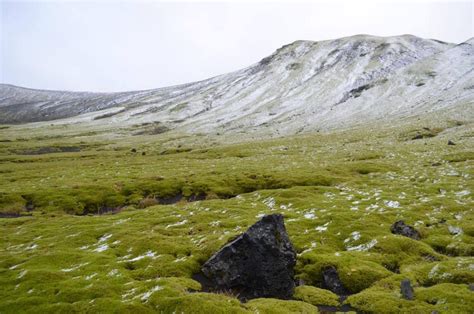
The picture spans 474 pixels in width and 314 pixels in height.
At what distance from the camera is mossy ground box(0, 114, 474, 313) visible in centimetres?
1895

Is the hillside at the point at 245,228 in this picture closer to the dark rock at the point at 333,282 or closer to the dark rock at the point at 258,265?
the dark rock at the point at 333,282

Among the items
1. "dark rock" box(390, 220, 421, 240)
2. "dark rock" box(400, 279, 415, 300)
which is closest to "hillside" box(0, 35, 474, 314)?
"dark rock" box(400, 279, 415, 300)

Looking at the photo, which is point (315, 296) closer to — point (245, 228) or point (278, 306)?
point (278, 306)

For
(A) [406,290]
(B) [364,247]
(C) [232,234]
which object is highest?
(C) [232,234]

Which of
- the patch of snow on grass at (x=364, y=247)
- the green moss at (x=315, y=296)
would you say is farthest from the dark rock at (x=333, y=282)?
the patch of snow on grass at (x=364, y=247)

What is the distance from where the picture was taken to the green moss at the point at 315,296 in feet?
64.1

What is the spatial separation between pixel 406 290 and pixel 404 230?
29.7 feet

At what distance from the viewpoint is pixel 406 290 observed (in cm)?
1820

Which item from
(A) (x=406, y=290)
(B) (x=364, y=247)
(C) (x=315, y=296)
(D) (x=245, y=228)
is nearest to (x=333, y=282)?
(C) (x=315, y=296)

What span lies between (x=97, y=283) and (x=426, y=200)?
92.4ft

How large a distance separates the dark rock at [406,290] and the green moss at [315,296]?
3.27 meters

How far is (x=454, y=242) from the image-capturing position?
24.4 m

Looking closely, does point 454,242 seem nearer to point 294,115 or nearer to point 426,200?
point 426,200

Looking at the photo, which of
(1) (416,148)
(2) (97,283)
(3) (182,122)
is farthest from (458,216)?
(3) (182,122)
